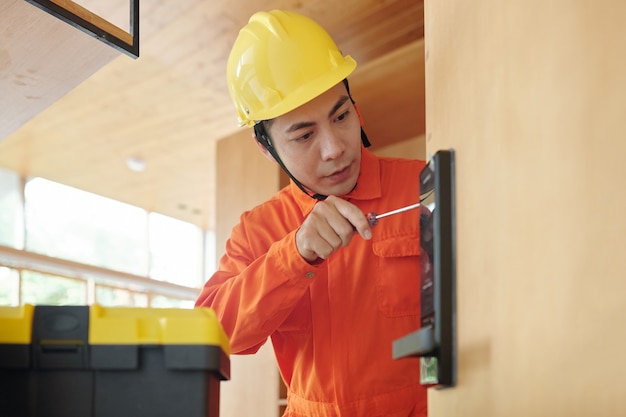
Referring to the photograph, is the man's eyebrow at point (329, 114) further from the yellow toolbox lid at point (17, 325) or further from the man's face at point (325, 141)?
the yellow toolbox lid at point (17, 325)

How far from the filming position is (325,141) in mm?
1462

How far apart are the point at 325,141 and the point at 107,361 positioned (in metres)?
0.80

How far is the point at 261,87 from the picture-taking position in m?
1.54

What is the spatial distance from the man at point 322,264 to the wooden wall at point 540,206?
2.05 feet

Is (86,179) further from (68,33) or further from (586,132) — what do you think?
(586,132)

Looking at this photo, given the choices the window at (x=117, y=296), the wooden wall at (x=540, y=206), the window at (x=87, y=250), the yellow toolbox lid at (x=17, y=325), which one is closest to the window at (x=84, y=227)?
the window at (x=87, y=250)

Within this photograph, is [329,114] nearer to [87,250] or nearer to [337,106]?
[337,106]

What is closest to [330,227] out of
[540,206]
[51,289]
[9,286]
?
[540,206]

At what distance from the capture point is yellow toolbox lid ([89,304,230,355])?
0.76m

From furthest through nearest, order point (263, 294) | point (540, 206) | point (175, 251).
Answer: point (175, 251), point (263, 294), point (540, 206)

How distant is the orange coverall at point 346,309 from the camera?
1347 mm

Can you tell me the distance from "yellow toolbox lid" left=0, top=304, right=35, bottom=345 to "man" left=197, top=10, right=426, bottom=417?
1.85 feet

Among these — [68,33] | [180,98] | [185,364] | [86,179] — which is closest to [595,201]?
[185,364]

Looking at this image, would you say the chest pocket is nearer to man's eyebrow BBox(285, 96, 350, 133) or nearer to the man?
the man
